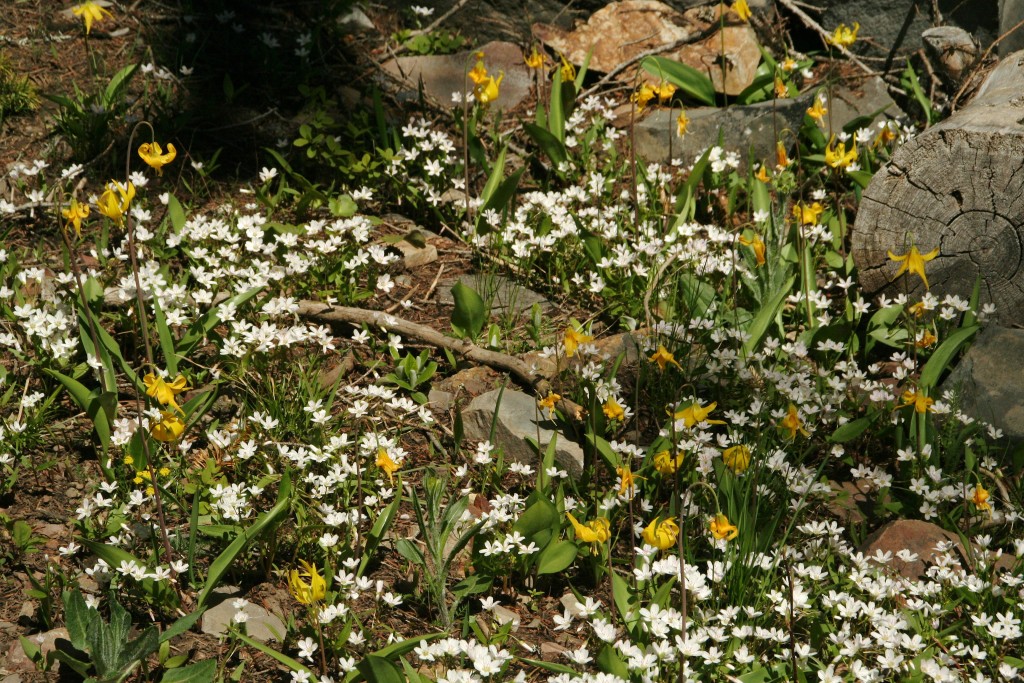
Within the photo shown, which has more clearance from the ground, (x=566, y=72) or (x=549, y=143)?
(x=566, y=72)

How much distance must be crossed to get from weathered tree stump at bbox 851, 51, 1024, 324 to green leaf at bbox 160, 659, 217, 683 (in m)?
2.46

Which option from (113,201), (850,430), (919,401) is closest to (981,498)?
(919,401)

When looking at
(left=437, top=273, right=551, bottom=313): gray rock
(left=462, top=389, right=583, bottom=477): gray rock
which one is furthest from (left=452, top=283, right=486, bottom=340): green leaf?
(left=462, top=389, right=583, bottom=477): gray rock

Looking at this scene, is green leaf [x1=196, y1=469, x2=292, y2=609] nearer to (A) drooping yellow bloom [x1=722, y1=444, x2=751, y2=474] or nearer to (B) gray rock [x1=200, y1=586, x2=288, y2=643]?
(B) gray rock [x1=200, y1=586, x2=288, y2=643]

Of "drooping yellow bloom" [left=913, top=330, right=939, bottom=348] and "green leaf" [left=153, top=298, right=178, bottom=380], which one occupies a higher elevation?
"green leaf" [left=153, top=298, right=178, bottom=380]

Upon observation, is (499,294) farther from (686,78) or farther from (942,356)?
(686,78)

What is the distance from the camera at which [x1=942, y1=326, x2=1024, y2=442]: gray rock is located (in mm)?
3080

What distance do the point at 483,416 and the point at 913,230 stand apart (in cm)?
174

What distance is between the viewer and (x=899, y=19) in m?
4.86

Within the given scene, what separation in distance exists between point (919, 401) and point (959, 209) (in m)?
0.95

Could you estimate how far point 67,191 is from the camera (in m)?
3.84

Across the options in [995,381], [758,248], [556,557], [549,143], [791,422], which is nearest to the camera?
[556,557]

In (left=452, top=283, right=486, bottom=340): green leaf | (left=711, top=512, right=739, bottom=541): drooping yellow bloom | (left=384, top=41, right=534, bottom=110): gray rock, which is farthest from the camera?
(left=384, top=41, right=534, bottom=110): gray rock

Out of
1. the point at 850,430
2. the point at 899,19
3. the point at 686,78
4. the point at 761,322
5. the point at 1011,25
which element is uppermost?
the point at 1011,25
